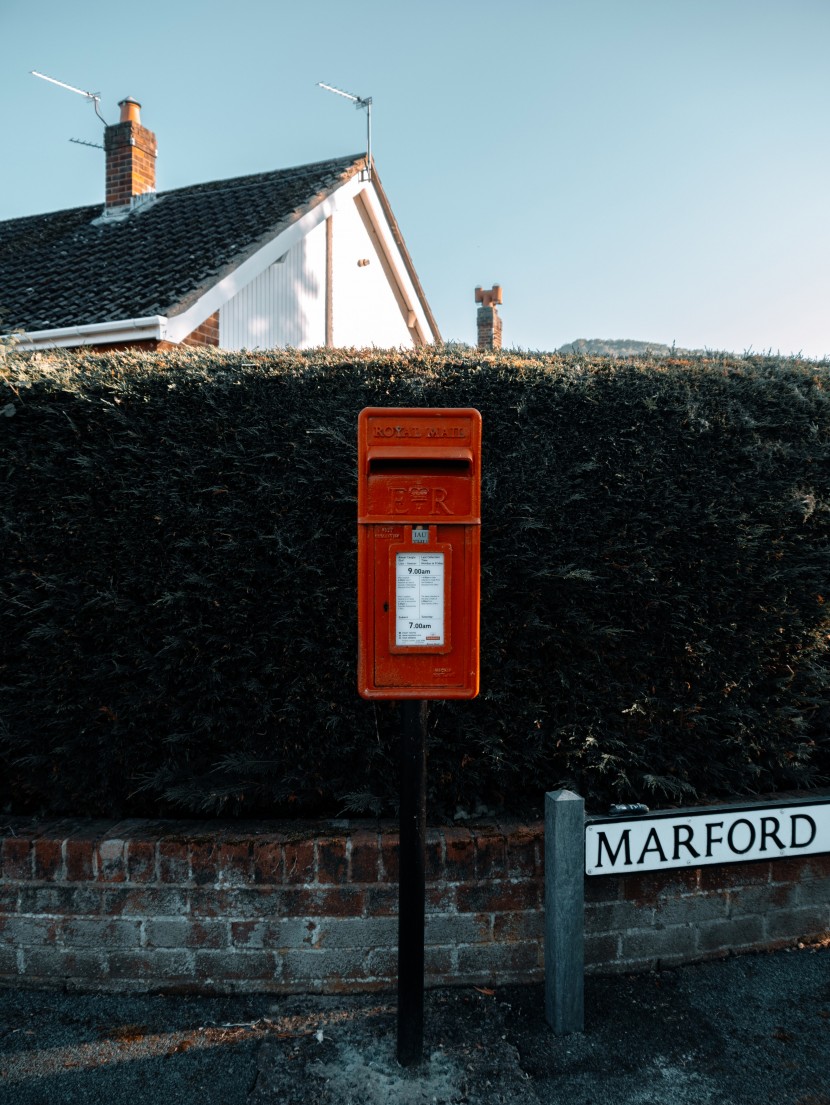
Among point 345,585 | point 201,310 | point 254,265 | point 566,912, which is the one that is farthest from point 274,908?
point 254,265

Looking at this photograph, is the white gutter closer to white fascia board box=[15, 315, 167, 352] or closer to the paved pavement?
white fascia board box=[15, 315, 167, 352]

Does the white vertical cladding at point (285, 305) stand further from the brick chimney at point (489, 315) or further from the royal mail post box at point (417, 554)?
the brick chimney at point (489, 315)

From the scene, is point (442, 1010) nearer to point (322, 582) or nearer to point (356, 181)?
point (322, 582)

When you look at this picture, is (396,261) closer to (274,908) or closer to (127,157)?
(127,157)

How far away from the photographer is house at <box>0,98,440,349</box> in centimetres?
885

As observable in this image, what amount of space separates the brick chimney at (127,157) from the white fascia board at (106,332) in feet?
17.2

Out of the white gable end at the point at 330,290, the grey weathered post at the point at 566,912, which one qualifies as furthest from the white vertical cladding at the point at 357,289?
the grey weathered post at the point at 566,912

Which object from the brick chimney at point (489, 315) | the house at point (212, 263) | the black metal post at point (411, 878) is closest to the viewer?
the black metal post at point (411, 878)

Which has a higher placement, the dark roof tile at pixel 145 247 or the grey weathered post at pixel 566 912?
the dark roof tile at pixel 145 247

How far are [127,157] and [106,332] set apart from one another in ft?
19.4

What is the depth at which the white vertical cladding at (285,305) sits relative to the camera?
396 inches

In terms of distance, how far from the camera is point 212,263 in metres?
9.38

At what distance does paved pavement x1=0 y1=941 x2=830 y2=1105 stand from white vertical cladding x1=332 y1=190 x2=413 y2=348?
9.84 m

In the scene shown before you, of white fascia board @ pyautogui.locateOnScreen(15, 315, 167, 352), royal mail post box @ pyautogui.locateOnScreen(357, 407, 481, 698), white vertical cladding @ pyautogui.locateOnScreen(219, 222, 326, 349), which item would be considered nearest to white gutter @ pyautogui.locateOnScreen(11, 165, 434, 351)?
white fascia board @ pyautogui.locateOnScreen(15, 315, 167, 352)
